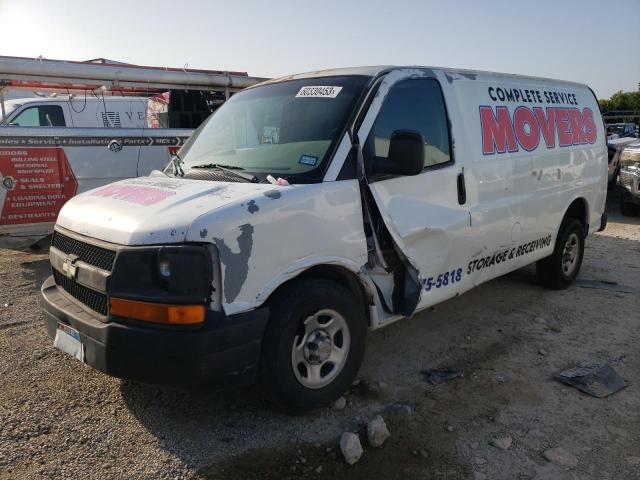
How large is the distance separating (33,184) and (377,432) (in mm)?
5416

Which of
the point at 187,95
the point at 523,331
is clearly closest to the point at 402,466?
the point at 523,331

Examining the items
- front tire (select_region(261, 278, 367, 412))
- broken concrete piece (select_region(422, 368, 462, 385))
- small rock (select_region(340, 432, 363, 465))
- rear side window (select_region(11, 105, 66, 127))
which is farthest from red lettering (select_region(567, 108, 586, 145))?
rear side window (select_region(11, 105, 66, 127))

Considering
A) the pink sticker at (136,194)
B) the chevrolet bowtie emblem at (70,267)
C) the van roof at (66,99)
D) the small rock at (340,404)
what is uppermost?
the van roof at (66,99)

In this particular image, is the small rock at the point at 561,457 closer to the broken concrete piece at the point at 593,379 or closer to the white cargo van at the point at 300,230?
the broken concrete piece at the point at 593,379

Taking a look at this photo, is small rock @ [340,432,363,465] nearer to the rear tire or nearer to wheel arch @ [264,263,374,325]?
wheel arch @ [264,263,374,325]

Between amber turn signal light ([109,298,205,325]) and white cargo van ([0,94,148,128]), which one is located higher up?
white cargo van ([0,94,148,128])

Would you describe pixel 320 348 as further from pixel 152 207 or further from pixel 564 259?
pixel 564 259

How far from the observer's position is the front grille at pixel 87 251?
291cm

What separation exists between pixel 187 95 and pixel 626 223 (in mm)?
8197

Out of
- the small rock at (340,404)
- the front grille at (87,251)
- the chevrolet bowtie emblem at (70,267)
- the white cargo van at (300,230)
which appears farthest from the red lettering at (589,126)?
the chevrolet bowtie emblem at (70,267)

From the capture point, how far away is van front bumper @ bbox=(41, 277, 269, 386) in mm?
2717

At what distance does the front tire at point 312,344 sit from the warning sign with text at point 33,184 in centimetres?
478

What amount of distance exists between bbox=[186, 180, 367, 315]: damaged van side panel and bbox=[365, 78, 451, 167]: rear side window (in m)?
0.43

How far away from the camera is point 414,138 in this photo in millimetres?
3328
